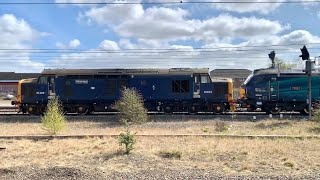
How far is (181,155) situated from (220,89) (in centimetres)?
1683

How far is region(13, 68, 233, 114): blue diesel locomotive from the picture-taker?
1100 inches

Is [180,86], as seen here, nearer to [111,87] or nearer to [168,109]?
[168,109]

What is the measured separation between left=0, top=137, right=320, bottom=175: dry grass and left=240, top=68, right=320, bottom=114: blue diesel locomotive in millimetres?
13647

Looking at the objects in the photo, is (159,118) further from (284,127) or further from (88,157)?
(88,157)

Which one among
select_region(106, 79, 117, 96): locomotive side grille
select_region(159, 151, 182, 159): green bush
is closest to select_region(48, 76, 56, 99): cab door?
select_region(106, 79, 117, 96): locomotive side grille

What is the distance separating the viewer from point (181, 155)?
11.5 meters

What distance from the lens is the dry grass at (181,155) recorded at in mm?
10148

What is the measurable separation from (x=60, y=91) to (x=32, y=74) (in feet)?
240

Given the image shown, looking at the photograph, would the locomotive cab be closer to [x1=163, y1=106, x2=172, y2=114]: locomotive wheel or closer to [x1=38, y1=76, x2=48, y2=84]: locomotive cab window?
[x1=38, y1=76, x2=48, y2=84]: locomotive cab window

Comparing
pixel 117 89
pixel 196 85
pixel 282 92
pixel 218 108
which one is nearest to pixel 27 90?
pixel 117 89

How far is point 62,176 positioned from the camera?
29.6ft

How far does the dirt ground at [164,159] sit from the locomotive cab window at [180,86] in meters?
12.7

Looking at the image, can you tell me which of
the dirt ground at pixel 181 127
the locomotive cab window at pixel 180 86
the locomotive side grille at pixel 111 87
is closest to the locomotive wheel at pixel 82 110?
the locomotive side grille at pixel 111 87

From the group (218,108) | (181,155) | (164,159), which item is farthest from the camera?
(218,108)
